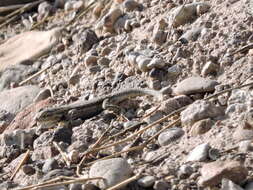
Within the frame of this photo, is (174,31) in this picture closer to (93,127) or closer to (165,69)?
(165,69)

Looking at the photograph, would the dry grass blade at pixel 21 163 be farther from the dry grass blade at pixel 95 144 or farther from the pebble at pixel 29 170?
the dry grass blade at pixel 95 144

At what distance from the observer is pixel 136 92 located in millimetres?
4691

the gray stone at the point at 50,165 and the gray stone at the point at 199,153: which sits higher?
the gray stone at the point at 199,153

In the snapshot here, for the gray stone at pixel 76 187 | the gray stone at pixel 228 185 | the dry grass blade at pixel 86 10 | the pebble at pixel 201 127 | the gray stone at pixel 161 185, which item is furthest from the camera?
the dry grass blade at pixel 86 10

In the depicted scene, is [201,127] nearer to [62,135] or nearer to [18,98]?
[62,135]

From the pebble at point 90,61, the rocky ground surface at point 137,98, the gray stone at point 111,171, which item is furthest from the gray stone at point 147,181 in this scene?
the pebble at point 90,61

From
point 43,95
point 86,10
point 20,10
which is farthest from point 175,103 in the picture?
point 20,10

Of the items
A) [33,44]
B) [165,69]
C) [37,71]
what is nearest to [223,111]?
[165,69]

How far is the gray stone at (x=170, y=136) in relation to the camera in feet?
12.8

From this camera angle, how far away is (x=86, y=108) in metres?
4.84

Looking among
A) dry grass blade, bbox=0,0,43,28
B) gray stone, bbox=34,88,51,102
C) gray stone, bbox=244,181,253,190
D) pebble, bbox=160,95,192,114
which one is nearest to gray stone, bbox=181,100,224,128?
pebble, bbox=160,95,192,114

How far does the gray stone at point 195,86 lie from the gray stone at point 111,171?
30.8 inches

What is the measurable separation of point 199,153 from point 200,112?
0.39 m

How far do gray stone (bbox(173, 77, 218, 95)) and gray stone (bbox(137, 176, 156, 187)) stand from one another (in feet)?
3.03
